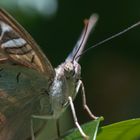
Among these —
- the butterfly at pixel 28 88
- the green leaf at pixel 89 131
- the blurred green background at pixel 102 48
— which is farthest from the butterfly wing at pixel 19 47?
the blurred green background at pixel 102 48

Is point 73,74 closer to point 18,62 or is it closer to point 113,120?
point 18,62

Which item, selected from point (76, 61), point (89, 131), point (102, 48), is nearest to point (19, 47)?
point (76, 61)

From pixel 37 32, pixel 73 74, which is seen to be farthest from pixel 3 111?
pixel 37 32


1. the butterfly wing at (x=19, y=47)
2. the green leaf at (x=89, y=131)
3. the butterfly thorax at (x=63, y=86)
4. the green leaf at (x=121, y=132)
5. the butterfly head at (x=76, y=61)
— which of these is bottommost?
the green leaf at (x=121, y=132)

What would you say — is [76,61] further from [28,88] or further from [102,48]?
[102,48]

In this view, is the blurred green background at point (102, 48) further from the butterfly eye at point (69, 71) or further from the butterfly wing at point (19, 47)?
the butterfly wing at point (19, 47)

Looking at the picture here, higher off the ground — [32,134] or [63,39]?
[63,39]
